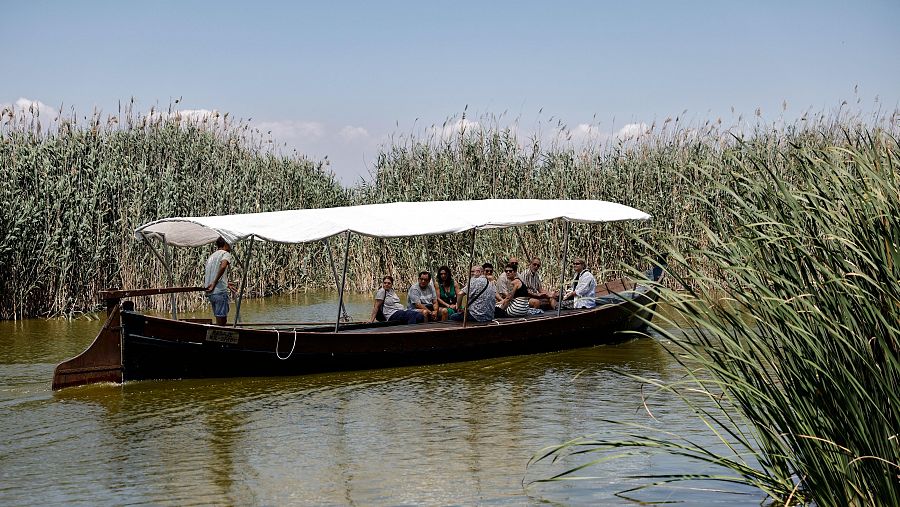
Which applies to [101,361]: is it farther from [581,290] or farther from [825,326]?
[825,326]

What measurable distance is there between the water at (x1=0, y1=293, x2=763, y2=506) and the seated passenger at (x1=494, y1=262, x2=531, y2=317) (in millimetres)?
1682

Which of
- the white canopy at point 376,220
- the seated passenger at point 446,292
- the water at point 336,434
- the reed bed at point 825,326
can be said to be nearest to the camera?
the reed bed at point 825,326

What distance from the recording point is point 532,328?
15.3 m

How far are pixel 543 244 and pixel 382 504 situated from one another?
14.6 metres

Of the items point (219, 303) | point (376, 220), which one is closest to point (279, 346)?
point (219, 303)

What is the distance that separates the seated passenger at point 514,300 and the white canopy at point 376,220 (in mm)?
1257

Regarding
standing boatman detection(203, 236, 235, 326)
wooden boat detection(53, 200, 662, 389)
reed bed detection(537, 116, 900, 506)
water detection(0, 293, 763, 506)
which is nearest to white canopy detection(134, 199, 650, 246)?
wooden boat detection(53, 200, 662, 389)

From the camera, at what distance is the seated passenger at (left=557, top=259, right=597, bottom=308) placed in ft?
55.8

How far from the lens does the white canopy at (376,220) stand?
14.0m

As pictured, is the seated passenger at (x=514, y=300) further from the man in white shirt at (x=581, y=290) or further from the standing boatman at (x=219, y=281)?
the standing boatman at (x=219, y=281)

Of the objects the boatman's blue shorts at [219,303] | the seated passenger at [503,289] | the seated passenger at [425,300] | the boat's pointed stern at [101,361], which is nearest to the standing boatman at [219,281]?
the boatman's blue shorts at [219,303]

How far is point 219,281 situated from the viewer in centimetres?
1521

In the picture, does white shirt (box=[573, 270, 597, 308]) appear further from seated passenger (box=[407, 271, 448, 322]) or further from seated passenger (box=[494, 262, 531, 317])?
seated passenger (box=[407, 271, 448, 322])

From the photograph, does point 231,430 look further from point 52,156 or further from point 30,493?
point 52,156
